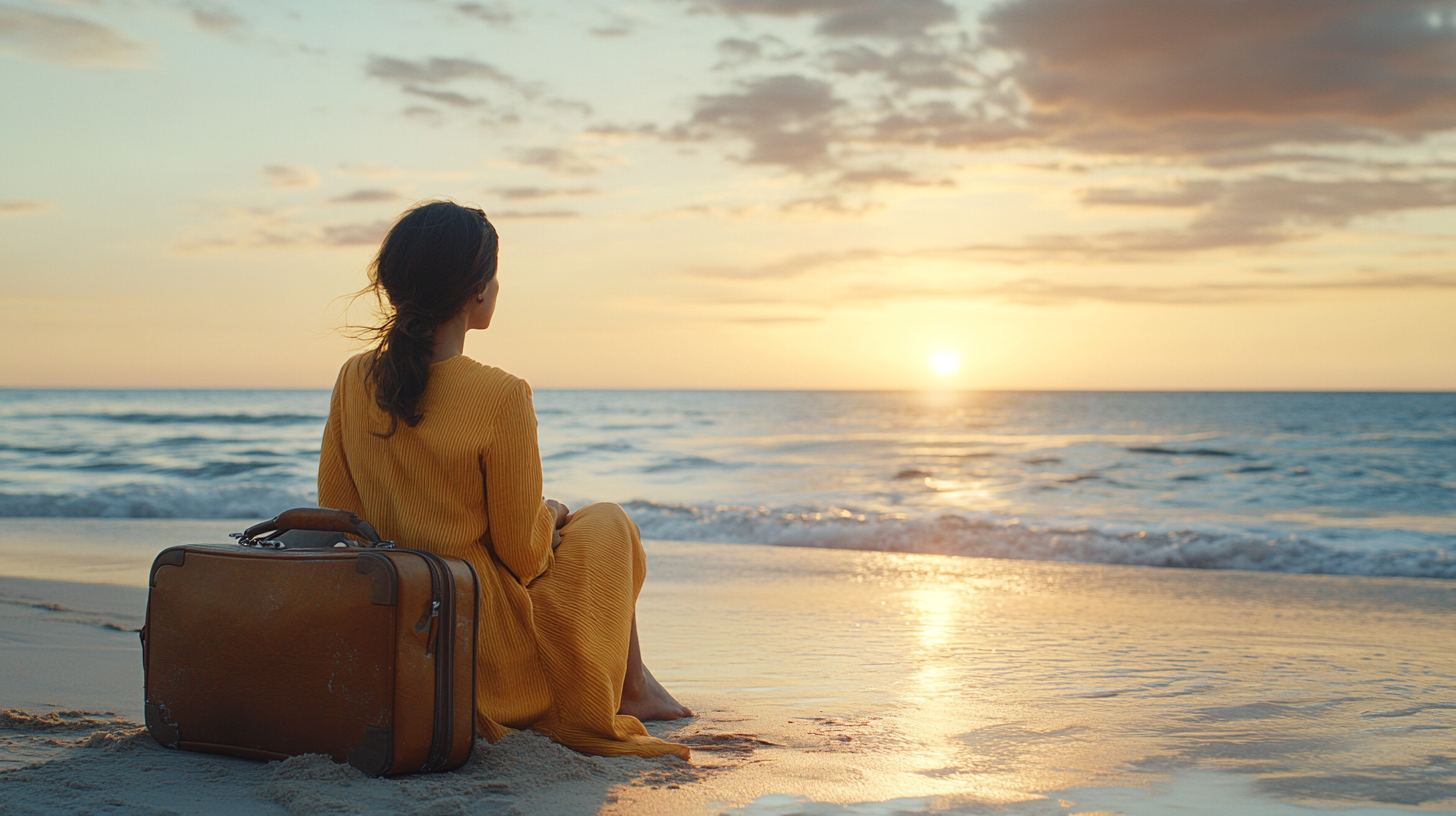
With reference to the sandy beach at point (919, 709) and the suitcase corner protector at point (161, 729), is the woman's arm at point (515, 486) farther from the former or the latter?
the suitcase corner protector at point (161, 729)

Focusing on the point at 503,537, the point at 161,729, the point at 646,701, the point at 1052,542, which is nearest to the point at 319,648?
the point at 503,537

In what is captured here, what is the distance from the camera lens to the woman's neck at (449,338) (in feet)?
6.93

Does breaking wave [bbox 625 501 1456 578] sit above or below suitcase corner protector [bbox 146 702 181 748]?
below

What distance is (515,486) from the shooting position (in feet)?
6.71

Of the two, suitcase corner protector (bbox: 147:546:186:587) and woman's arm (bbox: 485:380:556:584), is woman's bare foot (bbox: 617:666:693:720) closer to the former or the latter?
woman's arm (bbox: 485:380:556:584)

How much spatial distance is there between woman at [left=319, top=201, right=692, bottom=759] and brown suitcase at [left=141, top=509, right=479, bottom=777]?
150mm

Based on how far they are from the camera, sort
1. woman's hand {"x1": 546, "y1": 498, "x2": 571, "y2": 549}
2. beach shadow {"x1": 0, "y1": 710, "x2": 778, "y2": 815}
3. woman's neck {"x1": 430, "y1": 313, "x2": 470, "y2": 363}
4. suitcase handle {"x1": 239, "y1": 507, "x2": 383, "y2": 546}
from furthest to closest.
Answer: woman's hand {"x1": 546, "y1": 498, "x2": 571, "y2": 549}
woman's neck {"x1": 430, "y1": 313, "x2": 470, "y2": 363}
suitcase handle {"x1": 239, "y1": 507, "x2": 383, "y2": 546}
beach shadow {"x1": 0, "y1": 710, "x2": 778, "y2": 815}

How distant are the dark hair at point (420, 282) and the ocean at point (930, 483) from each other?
6579 mm

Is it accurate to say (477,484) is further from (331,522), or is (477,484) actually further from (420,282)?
(420,282)

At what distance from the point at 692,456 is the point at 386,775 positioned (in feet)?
60.5

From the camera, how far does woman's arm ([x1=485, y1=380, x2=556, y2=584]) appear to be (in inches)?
79.3

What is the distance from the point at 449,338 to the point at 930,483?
13.5 m

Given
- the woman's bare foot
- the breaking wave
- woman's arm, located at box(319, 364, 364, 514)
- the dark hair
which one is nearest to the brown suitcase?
woman's arm, located at box(319, 364, 364, 514)

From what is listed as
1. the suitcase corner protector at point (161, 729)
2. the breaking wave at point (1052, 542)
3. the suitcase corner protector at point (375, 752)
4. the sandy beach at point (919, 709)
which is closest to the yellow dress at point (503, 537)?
the sandy beach at point (919, 709)
